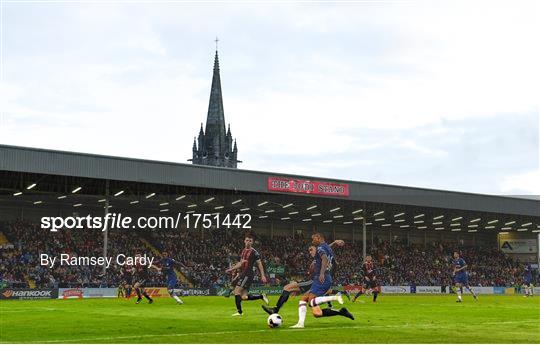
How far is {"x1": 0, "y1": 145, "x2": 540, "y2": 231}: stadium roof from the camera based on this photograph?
49844 mm

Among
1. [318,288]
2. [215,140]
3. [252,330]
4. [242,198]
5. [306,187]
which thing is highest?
[215,140]

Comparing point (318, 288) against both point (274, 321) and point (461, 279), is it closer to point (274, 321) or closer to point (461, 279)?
point (274, 321)

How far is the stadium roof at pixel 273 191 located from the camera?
4984 cm

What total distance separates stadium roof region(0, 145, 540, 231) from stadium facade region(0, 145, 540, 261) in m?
0.07

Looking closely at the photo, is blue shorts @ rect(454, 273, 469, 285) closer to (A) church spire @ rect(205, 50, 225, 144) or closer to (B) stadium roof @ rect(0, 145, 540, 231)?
(B) stadium roof @ rect(0, 145, 540, 231)

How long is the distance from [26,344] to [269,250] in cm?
6066

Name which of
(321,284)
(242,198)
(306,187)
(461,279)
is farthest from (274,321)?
(242,198)

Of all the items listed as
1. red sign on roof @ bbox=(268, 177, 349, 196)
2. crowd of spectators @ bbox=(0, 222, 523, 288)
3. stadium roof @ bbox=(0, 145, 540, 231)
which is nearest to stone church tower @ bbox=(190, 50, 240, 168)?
crowd of spectators @ bbox=(0, 222, 523, 288)

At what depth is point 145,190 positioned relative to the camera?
60594 millimetres

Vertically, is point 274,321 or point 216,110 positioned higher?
point 216,110

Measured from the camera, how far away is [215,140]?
182m

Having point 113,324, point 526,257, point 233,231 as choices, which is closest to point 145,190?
point 233,231

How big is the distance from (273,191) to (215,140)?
123 metres

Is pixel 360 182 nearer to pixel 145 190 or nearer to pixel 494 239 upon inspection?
pixel 145 190
